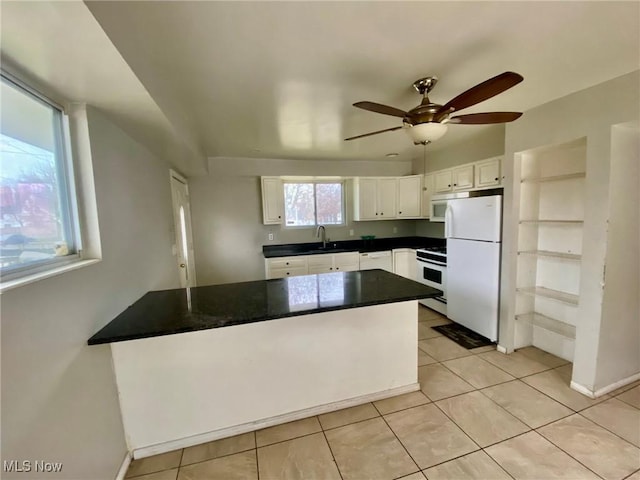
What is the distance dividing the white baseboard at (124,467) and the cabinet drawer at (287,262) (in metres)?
2.62

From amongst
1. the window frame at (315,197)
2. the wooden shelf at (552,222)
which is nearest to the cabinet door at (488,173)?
the wooden shelf at (552,222)

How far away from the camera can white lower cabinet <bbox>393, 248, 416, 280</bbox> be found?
14.4ft

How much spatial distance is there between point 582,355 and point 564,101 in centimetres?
200

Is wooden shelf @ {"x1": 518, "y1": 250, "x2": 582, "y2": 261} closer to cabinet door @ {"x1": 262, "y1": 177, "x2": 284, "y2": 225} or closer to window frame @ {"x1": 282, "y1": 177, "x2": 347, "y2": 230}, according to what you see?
window frame @ {"x1": 282, "y1": 177, "x2": 347, "y2": 230}

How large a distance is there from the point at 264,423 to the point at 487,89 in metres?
2.45

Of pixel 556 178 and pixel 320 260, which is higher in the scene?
pixel 556 178

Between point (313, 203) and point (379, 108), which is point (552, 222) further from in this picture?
point (313, 203)

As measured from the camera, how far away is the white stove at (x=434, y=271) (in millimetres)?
3609

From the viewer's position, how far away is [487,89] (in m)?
1.42

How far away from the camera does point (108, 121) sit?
170cm

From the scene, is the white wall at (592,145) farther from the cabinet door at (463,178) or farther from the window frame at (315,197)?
the window frame at (315,197)

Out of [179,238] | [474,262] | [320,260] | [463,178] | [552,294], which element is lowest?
[552,294]

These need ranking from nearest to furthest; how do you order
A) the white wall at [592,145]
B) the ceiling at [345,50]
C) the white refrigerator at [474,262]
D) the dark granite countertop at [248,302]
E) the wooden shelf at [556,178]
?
the ceiling at [345,50], the dark granite countertop at [248,302], the white wall at [592,145], the wooden shelf at [556,178], the white refrigerator at [474,262]

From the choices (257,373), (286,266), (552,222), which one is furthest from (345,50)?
(286,266)
